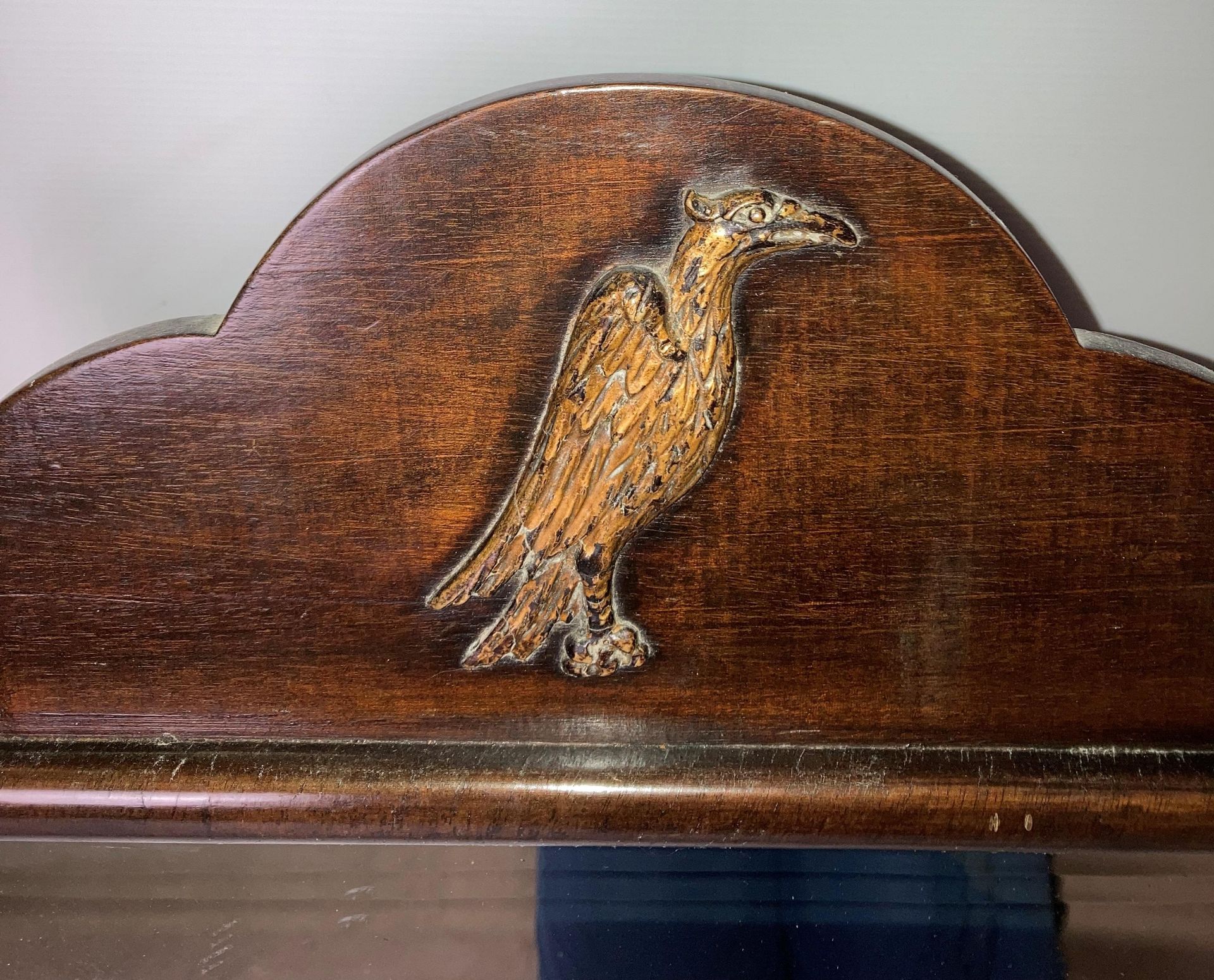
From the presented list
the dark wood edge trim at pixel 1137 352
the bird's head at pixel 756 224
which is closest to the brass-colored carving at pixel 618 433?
the bird's head at pixel 756 224

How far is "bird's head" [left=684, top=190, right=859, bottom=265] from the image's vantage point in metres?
0.52

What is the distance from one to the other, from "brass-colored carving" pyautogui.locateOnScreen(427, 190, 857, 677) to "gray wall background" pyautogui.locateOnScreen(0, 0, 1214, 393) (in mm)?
181

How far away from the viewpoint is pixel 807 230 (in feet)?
1.72

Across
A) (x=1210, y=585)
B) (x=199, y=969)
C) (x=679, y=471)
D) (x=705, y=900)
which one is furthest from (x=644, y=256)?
(x=199, y=969)

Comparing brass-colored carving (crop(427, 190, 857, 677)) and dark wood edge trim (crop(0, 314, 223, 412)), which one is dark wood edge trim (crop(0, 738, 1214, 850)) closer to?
brass-colored carving (crop(427, 190, 857, 677))

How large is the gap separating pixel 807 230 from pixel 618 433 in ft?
0.47

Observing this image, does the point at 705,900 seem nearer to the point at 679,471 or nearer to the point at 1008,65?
the point at 679,471

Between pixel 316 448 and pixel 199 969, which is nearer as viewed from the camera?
pixel 316 448

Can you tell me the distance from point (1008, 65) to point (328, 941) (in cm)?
77

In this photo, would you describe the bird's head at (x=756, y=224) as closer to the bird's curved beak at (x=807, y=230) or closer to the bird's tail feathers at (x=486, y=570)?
the bird's curved beak at (x=807, y=230)

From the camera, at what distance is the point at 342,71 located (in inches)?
25.5

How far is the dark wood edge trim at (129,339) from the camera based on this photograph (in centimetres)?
56

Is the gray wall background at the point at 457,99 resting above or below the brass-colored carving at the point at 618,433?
above

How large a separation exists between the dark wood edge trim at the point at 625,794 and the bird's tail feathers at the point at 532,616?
0.07 m
